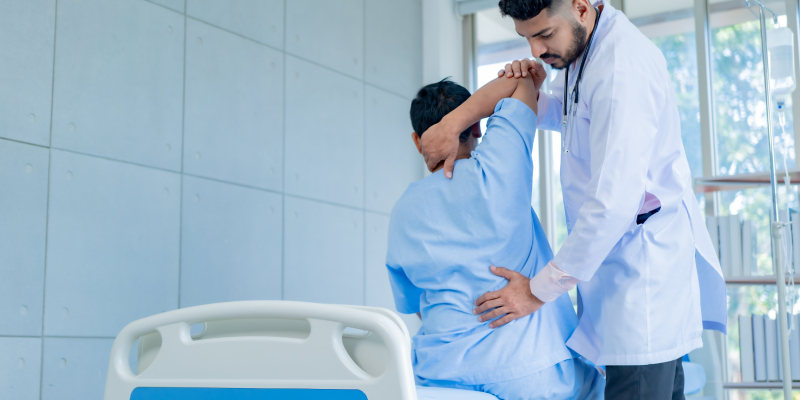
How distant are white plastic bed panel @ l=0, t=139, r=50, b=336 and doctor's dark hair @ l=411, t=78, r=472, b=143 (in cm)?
146

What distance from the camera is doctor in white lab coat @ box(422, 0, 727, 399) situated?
1339 millimetres

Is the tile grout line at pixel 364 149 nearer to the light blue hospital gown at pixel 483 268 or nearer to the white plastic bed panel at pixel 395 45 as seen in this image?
the white plastic bed panel at pixel 395 45

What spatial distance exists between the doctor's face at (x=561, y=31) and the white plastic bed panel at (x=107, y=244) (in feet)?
5.83

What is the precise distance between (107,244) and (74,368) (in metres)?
0.46

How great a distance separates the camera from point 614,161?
133cm

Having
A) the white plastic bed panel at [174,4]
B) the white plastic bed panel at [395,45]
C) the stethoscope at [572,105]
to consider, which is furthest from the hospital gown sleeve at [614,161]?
the white plastic bed panel at [395,45]

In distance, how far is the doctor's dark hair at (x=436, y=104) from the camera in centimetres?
171

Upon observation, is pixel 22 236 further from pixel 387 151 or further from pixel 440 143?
pixel 387 151

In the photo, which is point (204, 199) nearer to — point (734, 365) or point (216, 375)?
point (216, 375)

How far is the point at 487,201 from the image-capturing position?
143cm

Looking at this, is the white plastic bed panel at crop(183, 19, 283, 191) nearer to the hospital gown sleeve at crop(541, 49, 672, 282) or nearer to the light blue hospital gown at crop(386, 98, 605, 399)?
the light blue hospital gown at crop(386, 98, 605, 399)

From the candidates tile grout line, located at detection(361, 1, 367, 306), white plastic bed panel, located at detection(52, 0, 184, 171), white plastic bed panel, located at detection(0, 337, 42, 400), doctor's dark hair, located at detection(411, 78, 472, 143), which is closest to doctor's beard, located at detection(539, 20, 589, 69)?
doctor's dark hair, located at detection(411, 78, 472, 143)

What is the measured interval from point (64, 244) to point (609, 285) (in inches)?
76.3

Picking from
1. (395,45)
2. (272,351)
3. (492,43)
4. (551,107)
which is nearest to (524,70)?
(551,107)
